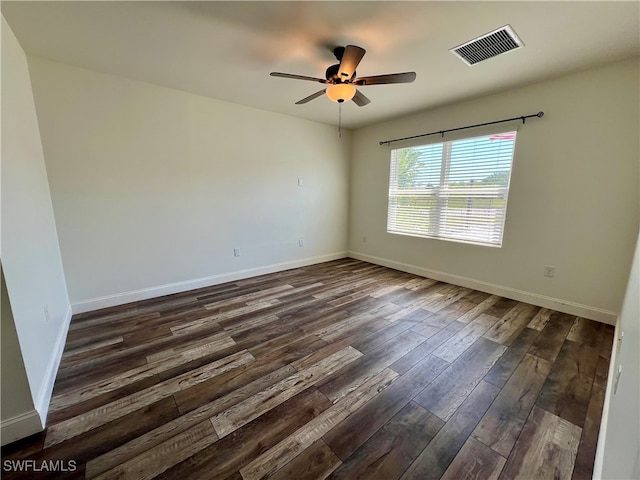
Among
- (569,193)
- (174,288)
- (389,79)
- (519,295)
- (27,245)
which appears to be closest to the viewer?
(27,245)

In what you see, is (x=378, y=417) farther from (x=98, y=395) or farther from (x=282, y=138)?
(x=282, y=138)

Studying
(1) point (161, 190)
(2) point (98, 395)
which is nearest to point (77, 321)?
(2) point (98, 395)

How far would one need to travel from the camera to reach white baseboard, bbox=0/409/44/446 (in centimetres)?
128

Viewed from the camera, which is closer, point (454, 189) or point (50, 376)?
point (50, 376)

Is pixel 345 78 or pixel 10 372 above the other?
pixel 345 78

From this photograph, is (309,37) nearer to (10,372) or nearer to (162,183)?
(162,183)

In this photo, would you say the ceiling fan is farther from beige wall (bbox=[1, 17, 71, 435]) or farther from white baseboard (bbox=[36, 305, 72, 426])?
white baseboard (bbox=[36, 305, 72, 426])

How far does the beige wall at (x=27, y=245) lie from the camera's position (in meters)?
1.34

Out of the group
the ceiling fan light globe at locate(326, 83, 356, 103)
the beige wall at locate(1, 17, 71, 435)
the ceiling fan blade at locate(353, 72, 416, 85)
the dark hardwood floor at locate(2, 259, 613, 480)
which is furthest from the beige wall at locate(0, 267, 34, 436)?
the ceiling fan blade at locate(353, 72, 416, 85)

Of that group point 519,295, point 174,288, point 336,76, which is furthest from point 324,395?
point 519,295

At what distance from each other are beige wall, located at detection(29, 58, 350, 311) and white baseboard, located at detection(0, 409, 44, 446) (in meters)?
1.73

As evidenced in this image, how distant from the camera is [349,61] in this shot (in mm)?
1948

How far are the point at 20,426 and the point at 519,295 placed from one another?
14.2ft

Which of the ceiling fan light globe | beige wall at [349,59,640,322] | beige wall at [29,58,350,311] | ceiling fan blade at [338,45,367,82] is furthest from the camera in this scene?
beige wall at [29,58,350,311]
